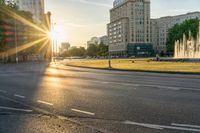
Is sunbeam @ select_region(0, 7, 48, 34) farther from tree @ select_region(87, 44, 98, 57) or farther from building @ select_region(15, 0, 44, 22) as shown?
tree @ select_region(87, 44, 98, 57)

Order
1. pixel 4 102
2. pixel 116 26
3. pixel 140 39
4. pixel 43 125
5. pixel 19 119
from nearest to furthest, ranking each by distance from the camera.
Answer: pixel 43 125, pixel 19 119, pixel 4 102, pixel 140 39, pixel 116 26

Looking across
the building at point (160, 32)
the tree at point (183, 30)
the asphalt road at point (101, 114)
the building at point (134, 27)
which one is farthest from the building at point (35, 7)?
the asphalt road at point (101, 114)

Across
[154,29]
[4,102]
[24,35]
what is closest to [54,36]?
[24,35]

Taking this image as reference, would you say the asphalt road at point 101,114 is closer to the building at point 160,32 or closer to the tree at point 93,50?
the tree at point 93,50

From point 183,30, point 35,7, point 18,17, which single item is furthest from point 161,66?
point 183,30

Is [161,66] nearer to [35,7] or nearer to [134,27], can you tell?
[35,7]

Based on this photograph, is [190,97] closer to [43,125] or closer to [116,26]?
[43,125]

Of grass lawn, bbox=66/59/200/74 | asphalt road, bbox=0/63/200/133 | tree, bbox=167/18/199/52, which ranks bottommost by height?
grass lawn, bbox=66/59/200/74

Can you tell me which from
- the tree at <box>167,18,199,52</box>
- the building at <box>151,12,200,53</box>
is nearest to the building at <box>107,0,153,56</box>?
the building at <box>151,12,200,53</box>

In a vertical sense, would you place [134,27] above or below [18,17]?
above

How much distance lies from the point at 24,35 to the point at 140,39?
96.4 meters

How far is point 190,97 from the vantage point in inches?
411

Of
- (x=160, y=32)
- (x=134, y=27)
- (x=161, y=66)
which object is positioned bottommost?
(x=161, y=66)

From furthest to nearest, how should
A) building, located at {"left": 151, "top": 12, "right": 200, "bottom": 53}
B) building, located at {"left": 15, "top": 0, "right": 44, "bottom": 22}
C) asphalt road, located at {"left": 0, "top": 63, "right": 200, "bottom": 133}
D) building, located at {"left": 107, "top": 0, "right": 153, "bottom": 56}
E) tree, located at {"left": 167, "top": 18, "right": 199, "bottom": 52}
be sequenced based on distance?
building, located at {"left": 151, "top": 12, "right": 200, "bottom": 53} < building, located at {"left": 107, "top": 0, "right": 153, "bottom": 56} < tree, located at {"left": 167, "top": 18, "right": 199, "bottom": 52} < building, located at {"left": 15, "top": 0, "right": 44, "bottom": 22} < asphalt road, located at {"left": 0, "top": 63, "right": 200, "bottom": 133}
